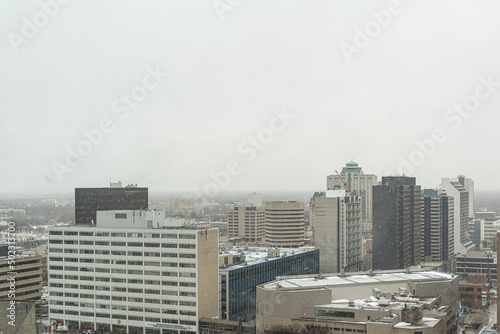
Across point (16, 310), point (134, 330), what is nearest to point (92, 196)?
point (134, 330)

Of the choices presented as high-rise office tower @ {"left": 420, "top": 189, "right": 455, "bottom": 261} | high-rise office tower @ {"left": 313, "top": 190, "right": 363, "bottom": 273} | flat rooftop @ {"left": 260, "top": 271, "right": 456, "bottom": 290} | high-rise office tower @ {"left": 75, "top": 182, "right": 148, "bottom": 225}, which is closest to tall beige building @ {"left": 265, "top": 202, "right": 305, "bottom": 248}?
high-rise office tower @ {"left": 420, "top": 189, "right": 455, "bottom": 261}

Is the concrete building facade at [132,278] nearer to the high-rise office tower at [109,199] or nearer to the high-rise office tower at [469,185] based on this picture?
the high-rise office tower at [109,199]

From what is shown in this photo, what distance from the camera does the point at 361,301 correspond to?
2233 centimetres

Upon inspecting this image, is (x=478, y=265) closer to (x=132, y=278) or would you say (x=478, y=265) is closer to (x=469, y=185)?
(x=132, y=278)

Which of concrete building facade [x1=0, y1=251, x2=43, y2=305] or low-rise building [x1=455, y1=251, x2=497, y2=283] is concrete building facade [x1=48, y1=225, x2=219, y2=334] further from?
low-rise building [x1=455, y1=251, x2=497, y2=283]

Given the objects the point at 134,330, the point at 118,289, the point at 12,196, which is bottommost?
the point at 134,330

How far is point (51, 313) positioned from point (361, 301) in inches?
648

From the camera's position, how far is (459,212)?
62781 millimetres

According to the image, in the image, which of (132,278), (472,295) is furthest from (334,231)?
(132,278)

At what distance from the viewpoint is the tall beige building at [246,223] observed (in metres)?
71.9

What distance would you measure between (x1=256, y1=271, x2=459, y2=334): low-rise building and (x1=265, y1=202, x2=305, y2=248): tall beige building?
3532 cm

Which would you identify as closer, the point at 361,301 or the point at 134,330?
the point at 361,301

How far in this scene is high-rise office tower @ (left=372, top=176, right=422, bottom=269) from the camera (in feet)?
161

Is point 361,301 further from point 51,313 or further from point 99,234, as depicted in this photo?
point 51,313
